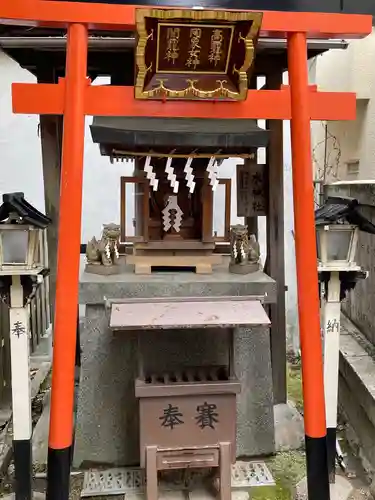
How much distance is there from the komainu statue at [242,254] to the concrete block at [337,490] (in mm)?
1780

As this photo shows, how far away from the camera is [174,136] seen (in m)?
3.62

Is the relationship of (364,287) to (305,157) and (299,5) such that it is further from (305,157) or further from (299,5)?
(299,5)

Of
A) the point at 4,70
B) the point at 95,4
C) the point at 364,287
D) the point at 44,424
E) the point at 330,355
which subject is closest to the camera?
the point at 95,4

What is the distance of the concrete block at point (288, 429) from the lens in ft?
14.7

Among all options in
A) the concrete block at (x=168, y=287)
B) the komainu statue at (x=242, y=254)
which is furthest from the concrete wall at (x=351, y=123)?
the concrete block at (x=168, y=287)

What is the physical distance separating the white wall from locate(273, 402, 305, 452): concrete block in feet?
8.33

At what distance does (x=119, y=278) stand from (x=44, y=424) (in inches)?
62.2

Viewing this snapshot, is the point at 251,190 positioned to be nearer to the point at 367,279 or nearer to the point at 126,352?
the point at 367,279

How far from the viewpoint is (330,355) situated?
3.76 meters

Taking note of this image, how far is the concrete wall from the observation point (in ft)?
21.7

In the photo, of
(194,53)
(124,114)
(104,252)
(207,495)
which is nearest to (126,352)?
(104,252)

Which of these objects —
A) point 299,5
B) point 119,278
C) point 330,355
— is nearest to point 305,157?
point 299,5

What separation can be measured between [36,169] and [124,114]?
11.6 ft

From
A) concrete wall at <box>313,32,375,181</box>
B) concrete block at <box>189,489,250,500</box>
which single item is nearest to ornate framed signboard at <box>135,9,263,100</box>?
concrete block at <box>189,489,250,500</box>
